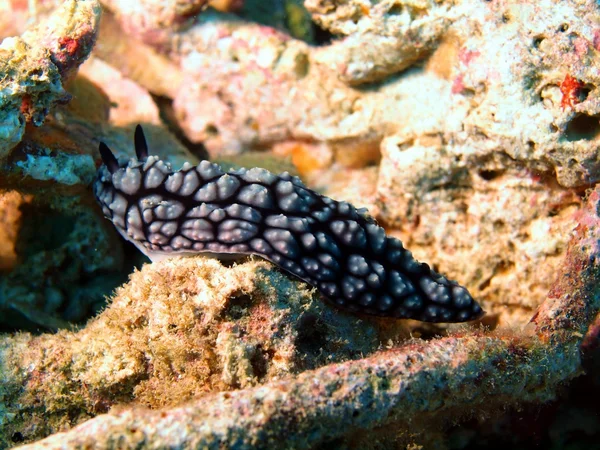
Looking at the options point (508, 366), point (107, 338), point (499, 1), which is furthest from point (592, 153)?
point (107, 338)

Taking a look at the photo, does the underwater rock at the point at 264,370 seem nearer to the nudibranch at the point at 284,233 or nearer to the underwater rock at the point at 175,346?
the underwater rock at the point at 175,346

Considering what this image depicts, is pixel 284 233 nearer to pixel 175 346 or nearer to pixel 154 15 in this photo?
pixel 175 346

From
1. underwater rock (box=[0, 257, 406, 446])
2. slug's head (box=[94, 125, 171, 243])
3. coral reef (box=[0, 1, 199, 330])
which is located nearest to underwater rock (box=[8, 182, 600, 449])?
underwater rock (box=[0, 257, 406, 446])

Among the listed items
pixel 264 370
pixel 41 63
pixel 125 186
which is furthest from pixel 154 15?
pixel 264 370

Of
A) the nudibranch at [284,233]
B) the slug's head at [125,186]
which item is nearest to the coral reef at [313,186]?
the nudibranch at [284,233]

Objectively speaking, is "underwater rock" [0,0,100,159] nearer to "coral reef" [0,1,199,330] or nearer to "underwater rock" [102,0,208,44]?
"coral reef" [0,1,199,330]

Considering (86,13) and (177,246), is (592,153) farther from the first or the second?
(86,13)

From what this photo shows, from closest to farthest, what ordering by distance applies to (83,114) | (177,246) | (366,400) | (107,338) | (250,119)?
1. (366,400)
2. (107,338)
3. (177,246)
4. (83,114)
5. (250,119)
